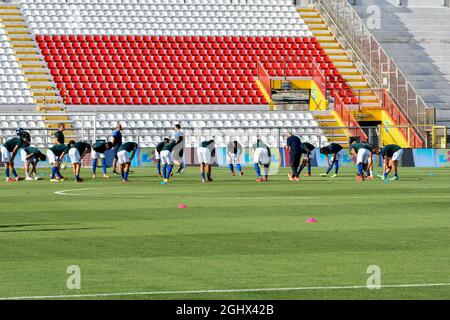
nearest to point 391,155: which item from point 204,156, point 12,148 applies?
point 204,156

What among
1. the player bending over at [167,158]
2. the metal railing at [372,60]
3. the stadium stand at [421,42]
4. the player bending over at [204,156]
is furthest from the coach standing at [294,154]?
the stadium stand at [421,42]

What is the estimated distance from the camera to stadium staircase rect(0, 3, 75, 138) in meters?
60.3

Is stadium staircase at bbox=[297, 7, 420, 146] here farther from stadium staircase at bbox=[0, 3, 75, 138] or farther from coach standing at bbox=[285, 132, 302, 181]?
coach standing at bbox=[285, 132, 302, 181]

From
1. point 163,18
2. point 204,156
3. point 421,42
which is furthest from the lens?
point 421,42

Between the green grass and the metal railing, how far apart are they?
1207 inches

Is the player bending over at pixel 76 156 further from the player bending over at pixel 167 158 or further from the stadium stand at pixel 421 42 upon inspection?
the stadium stand at pixel 421 42

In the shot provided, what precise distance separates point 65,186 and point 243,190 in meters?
6.47

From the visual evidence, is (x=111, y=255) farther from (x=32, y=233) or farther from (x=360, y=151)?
(x=360, y=151)

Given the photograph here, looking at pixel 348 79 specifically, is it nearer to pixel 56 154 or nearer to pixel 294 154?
pixel 294 154

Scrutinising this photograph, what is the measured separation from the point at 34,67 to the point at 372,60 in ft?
67.0

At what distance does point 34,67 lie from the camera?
64.8m

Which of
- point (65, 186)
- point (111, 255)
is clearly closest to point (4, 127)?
point (65, 186)

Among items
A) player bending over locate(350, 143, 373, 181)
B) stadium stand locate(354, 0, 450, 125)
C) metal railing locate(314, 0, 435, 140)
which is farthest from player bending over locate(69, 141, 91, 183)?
stadium stand locate(354, 0, 450, 125)

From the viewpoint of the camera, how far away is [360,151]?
41594 millimetres
